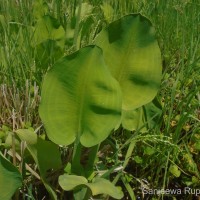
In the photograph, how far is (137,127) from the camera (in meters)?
1.07

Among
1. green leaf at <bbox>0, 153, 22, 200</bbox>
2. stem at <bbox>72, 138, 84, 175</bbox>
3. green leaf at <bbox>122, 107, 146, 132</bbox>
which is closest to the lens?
green leaf at <bbox>0, 153, 22, 200</bbox>

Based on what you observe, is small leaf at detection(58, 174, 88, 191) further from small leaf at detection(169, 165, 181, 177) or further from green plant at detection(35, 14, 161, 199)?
small leaf at detection(169, 165, 181, 177)

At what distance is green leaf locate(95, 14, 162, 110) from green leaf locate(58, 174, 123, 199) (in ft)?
0.65

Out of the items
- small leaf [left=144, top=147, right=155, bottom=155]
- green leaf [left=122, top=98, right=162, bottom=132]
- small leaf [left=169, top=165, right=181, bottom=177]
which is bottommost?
small leaf [left=169, top=165, right=181, bottom=177]

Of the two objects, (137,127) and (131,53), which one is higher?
(131,53)

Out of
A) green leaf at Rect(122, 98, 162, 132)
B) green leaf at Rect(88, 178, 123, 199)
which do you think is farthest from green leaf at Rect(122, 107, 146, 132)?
green leaf at Rect(88, 178, 123, 199)

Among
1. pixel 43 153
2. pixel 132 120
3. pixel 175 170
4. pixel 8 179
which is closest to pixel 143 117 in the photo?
pixel 132 120

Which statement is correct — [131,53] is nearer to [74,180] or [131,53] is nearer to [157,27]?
[74,180]

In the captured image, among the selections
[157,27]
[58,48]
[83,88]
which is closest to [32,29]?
[58,48]

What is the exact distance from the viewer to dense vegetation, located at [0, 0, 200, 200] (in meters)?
0.98

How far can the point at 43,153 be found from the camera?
3.07 feet

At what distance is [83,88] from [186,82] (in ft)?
1.67

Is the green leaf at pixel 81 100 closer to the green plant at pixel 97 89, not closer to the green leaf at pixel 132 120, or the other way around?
the green plant at pixel 97 89

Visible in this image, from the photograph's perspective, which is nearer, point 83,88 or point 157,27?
point 83,88
